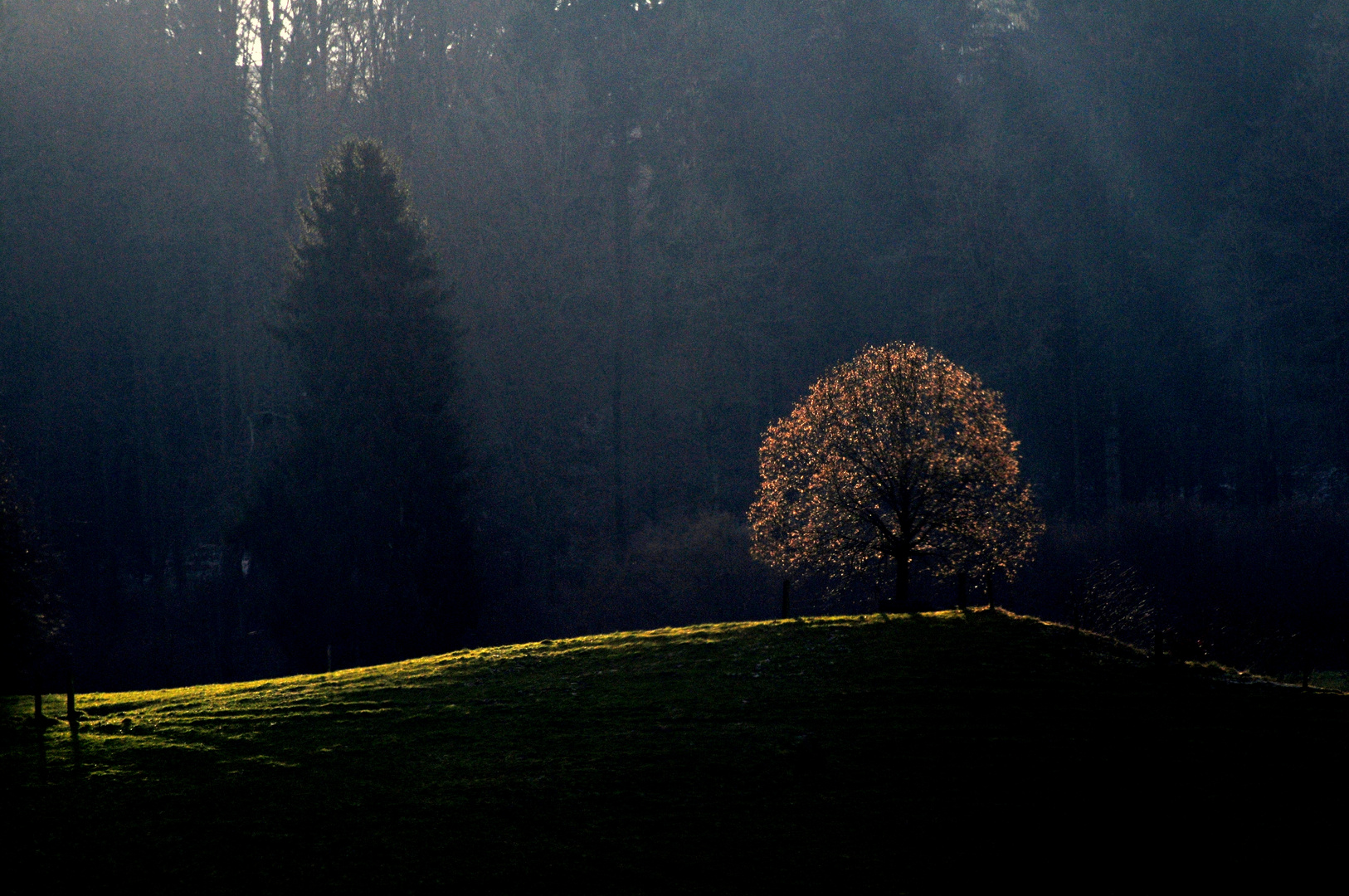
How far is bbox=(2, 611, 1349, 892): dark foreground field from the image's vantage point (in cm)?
1731

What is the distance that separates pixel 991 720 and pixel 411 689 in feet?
47.2

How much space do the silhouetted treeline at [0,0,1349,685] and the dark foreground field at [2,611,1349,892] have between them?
35.3 meters

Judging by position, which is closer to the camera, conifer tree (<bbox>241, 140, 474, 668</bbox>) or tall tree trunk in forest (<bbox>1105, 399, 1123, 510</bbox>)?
conifer tree (<bbox>241, 140, 474, 668</bbox>)

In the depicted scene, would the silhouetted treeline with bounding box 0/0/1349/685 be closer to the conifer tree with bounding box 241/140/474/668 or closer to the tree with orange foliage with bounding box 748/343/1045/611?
the conifer tree with bounding box 241/140/474/668

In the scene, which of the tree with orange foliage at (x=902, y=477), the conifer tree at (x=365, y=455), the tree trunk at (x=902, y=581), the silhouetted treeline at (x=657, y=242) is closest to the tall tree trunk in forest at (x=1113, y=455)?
the silhouetted treeline at (x=657, y=242)

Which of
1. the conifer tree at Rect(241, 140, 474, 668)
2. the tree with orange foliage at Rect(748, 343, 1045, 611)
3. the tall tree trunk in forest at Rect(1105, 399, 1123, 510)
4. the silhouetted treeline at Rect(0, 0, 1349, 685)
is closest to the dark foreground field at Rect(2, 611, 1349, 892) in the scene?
the tree with orange foliage at Rect(748, 343, 1045, 611)

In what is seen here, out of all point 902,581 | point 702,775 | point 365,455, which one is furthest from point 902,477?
point 365,455

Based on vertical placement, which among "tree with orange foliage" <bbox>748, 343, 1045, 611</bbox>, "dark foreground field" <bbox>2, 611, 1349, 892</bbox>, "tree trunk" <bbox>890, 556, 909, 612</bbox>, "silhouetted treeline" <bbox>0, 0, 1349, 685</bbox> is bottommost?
"dark foreground field" <bbox>2, 611, 1349, 892</bbox>

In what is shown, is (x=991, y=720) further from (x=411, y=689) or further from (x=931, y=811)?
(x=411, y=689)

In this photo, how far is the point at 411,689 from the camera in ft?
95.0

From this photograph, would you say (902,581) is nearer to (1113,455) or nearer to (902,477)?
(902,477)

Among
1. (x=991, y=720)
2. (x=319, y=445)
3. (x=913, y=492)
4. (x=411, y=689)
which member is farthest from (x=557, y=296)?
(x=991, y=720)

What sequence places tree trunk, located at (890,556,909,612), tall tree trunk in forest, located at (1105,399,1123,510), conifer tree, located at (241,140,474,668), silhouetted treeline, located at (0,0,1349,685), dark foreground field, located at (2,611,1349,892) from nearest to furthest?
dark foreground field, located at (2,611,1349,892)
tree trunk, located at (890,556,909,612)
conifer tree, located at (241,140,474,668)
silhouetted treeline, located at (0,0,1349,685)
tall tree trunk in forest, located at (1105,399,1123,510)

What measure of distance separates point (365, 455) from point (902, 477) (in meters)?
26.9
